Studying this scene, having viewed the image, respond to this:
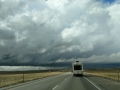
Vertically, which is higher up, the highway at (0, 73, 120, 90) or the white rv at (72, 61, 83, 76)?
the white rv at (72, 61, 83, 76)

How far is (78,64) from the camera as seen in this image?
1933 inches

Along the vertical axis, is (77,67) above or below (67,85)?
above

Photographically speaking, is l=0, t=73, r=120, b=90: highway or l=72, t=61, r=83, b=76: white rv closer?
l=0, t=73, r=120, b=90: highway

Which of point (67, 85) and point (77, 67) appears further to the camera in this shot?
point (77, 67)

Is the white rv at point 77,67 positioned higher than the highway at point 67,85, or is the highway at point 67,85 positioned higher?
the white rv at point 77,67

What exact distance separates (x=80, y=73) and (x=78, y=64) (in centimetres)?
245

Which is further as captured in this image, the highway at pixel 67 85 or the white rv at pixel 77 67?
the white rv at pixel 77 67

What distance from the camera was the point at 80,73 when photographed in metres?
50.0
